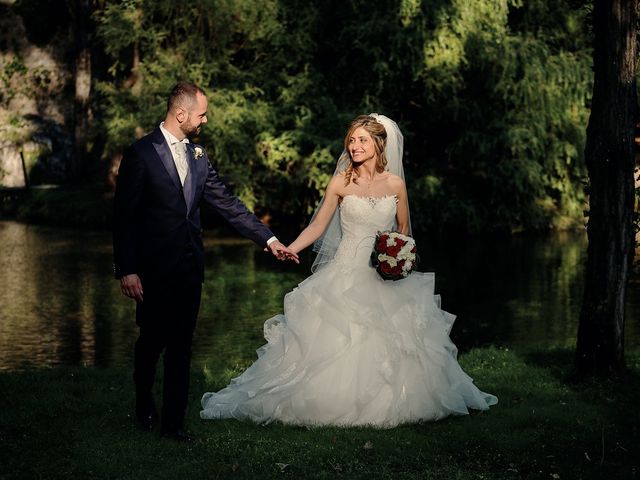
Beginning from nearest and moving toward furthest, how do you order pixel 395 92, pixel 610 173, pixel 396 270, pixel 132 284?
1. pixel 132 284
2. pixel 396 270
3. pixel 610 173
4. pixel 395 92

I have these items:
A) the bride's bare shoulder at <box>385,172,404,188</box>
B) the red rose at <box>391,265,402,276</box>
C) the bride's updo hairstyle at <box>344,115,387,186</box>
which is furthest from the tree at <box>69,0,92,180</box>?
the red rose at <box>391,265,402,276</box>

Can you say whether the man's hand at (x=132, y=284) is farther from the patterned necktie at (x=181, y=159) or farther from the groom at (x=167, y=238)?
the patterned necktie at (x=181, y=159)

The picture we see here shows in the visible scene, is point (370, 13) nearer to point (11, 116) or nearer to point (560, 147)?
point (560, 147)

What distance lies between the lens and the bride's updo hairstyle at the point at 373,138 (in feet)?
25.7

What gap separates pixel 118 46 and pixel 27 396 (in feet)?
68.9

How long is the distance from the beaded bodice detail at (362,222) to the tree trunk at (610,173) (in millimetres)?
1809

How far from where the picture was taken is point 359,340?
7.61 m

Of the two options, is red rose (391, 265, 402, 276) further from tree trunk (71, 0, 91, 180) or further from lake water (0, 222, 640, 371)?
tree trunk (71, 0, 91, 180)

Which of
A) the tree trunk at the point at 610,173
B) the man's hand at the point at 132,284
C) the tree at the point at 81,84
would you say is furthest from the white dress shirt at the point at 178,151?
the tree at the point at 81,84

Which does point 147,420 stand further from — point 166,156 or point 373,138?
point 373,138

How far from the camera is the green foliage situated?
2545 cm

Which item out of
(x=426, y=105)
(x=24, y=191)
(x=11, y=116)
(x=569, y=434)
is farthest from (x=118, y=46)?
(x=569, y=434)

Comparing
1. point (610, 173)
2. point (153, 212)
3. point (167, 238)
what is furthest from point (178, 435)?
point (610, 173)

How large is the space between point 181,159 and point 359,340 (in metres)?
2.00
